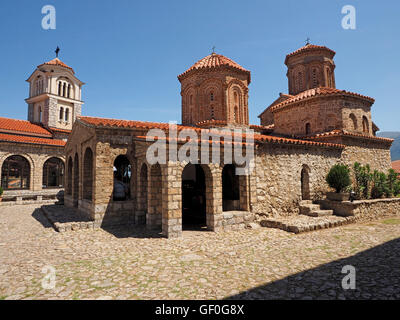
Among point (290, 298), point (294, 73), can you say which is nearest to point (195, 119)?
point (294, 73)

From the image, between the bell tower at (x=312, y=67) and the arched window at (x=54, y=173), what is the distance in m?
22.0

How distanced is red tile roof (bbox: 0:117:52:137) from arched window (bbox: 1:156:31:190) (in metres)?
3.51

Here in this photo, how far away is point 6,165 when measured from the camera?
61.4 ft

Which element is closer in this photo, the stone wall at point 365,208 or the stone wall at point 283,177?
the stone wall at point 283,177

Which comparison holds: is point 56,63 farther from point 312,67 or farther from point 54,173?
point 312,67

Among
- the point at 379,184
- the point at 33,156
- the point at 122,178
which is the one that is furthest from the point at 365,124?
the point at 33,156

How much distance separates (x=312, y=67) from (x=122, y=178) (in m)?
17.2

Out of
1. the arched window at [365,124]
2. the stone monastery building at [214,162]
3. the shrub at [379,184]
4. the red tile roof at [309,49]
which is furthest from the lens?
the red tile roof at [309,49]

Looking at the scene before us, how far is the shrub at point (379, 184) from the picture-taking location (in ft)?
43.9

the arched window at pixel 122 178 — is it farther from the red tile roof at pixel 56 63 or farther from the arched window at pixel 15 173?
the red tile roof at pixel 56 63

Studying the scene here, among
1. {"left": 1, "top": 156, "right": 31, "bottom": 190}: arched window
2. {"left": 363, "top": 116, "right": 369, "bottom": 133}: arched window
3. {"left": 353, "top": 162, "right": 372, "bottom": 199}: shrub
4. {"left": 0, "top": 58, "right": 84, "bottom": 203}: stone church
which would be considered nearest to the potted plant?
{"left": 353, "top": 162, "right": 372, "bottom": 199}: shrub

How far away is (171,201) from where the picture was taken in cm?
771

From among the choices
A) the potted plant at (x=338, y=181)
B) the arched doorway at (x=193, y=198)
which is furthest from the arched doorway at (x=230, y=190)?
the potted plant at (x=338, y=181)

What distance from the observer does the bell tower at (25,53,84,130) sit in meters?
27.6
